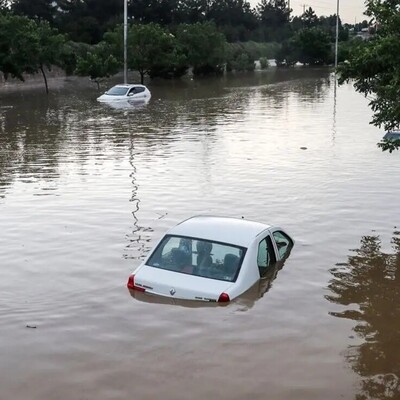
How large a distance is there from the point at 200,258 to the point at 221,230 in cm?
68

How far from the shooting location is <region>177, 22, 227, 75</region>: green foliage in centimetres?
7550

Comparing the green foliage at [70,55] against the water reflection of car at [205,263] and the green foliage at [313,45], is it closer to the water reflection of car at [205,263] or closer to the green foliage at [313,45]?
the water reflection of car at [205,263]

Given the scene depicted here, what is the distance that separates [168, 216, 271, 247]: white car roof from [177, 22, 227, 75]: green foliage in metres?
65.0

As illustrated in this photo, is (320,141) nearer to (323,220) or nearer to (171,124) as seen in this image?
(171,124)

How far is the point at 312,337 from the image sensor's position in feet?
30.2

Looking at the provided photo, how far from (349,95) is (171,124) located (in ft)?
82.2

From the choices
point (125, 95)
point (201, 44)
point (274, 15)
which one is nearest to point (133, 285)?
point (125, 95)

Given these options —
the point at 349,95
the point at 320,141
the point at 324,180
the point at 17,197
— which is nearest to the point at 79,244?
the point at 17,197

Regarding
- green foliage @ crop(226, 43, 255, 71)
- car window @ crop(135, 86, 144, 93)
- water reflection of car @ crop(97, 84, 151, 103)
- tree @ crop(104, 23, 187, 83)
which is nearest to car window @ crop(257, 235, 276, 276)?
water reflection of car @ crop(97, 84, 151, 103)

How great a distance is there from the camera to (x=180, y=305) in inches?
390

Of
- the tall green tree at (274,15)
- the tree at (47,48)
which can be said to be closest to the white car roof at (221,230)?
the tree at (47,48)

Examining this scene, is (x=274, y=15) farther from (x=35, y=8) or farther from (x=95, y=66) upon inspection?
(x=95, y=66)

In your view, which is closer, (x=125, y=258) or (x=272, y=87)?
(x=125, y=258)

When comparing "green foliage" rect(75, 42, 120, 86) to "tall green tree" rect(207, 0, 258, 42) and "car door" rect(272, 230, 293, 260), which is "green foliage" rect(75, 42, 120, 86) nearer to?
"car door" rect(272, 230, 293, 260)
